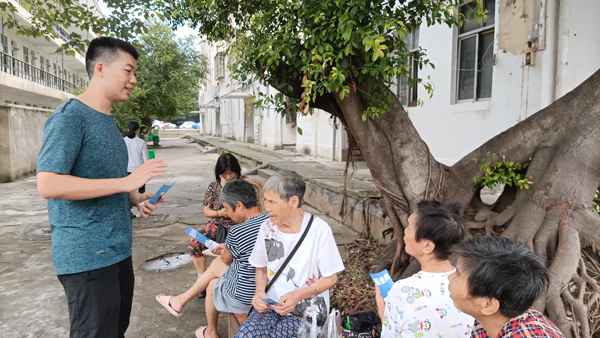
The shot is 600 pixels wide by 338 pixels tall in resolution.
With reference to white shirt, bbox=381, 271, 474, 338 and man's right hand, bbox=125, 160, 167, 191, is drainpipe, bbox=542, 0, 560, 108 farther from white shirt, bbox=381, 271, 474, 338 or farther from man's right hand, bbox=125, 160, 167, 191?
man's right hand, bbox=125, 160, 167, 191

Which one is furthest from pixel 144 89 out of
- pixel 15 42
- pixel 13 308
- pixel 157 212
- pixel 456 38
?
pixel 13 308

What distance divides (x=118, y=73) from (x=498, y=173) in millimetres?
3096

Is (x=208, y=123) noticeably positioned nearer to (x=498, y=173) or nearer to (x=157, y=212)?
(x=157, y=212)

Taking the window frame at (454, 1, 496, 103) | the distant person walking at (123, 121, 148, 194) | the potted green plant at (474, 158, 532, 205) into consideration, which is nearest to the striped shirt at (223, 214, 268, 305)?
the potted green plant at (474, 158, 532, 205)

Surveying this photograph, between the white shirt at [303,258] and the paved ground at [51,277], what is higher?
the white shirt at [303,258]

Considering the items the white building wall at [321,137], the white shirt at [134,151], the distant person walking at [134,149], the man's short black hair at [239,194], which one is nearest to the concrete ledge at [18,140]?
the distant person walking at [134,149]

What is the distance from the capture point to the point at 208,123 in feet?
132

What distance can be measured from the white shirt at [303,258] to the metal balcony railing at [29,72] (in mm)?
18767

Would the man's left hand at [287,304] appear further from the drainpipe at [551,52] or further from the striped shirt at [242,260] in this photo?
the drainpipe at [551,52]

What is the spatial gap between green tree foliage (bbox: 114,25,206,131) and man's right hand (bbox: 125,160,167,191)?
18.3 metres

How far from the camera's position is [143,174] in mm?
2025

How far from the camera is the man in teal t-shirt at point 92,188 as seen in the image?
1.85 meters

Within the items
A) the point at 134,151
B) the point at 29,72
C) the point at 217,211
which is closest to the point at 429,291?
the point at 217,211

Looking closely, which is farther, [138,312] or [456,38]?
[456,38]
